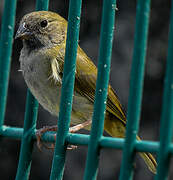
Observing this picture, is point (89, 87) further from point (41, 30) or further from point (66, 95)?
point (66, 95)

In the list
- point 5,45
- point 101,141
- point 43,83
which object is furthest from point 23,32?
point 101,141

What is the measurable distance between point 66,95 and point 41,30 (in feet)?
4.95

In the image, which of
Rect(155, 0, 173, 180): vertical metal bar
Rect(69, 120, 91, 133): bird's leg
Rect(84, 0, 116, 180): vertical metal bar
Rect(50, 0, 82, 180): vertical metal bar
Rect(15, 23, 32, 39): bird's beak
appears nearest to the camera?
Rect(155, 0, 173, 180): vertical metal bar

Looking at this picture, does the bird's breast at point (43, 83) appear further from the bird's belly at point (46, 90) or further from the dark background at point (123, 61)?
the dark background at point (123, 61)

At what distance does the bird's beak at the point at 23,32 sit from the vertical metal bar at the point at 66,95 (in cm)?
125

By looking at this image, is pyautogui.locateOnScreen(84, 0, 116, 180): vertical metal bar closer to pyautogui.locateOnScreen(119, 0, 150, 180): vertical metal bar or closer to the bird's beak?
pyautogui.locateOnScreen(119, 0, 150, 180): vertical metal bar

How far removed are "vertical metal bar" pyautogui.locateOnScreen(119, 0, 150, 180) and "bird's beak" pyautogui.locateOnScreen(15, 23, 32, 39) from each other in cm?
168

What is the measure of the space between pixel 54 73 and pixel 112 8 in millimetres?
1195

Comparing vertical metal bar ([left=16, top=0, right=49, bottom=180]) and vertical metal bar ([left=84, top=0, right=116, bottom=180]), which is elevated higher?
vertical metal bar ([left=84, top=0, right=116, bottom=180])

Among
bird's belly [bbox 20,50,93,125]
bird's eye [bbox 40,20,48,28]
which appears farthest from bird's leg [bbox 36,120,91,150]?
bird's eye [bbox 40,20,48,28]

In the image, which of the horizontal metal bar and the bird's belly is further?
the bird's belly

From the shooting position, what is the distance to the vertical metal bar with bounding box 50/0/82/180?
7.86 ft

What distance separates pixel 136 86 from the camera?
6.81 ft

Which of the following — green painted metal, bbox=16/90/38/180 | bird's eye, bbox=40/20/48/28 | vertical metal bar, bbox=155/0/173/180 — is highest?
bird's eye, bbox=40/20/48/28
